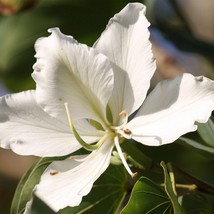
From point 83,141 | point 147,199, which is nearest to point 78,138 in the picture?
Answer: point 83,141

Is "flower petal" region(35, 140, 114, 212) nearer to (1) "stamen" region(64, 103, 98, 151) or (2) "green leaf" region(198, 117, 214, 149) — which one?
(1) "stamen" region(64, 103, 98, 151)

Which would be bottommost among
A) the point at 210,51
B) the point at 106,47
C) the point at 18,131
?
the point at 210,51

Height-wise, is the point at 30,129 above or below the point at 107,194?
above

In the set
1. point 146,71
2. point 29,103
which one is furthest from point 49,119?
point 146,71

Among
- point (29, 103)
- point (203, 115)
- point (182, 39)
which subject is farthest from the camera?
point (182, 39)

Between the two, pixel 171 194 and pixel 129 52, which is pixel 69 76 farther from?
pixel 171 194

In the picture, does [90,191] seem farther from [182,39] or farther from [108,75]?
[182,39]

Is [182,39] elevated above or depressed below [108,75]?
below

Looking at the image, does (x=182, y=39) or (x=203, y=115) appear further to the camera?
(x=182, y=39)
